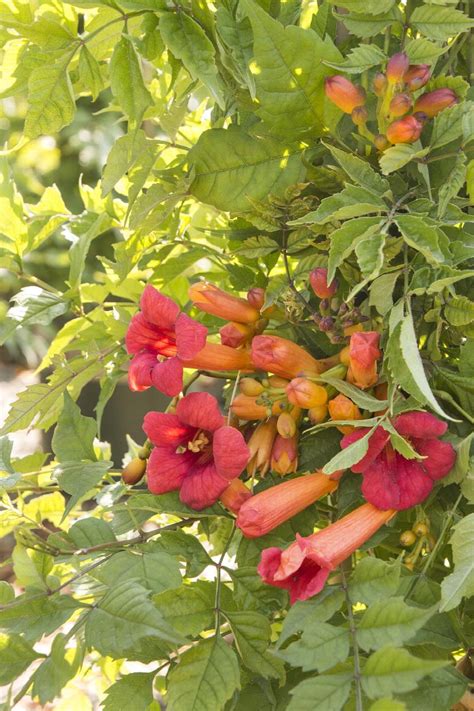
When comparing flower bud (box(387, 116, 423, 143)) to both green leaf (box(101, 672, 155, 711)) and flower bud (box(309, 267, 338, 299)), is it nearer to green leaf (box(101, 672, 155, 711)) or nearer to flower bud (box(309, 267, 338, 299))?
flower bud (box(309, 267, 338, 299))

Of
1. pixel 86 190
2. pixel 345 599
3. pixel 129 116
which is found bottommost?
pixel 345 599

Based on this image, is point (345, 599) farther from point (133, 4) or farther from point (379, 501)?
point (133, 4)

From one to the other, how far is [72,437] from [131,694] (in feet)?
0.68

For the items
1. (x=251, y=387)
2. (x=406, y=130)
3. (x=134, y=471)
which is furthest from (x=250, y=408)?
(x=406, y=130)

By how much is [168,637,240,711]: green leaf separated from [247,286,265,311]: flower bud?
243 mm

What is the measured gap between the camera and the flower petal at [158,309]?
2.12 feet

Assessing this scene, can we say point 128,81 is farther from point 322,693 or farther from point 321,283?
point 322,693

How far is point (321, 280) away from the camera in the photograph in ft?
2.05

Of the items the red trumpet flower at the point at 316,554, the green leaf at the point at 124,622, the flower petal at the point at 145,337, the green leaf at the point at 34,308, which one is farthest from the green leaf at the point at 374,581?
the green leaf at the point at 34,308

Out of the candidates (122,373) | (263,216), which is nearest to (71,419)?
(122,373)

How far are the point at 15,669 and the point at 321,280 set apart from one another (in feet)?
1.11

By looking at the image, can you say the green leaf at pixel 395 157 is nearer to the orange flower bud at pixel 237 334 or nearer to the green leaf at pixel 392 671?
the orange flower bud at pixel 237 334

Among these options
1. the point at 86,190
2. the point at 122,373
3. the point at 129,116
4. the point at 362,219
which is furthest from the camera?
the point at 86,190

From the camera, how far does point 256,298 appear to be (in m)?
0.68
